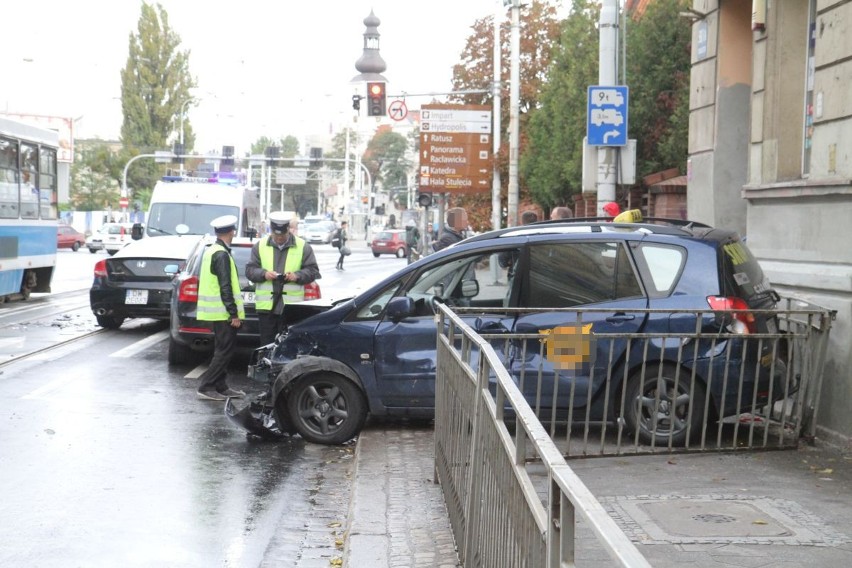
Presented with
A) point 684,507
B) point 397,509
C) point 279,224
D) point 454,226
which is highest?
point 279,224

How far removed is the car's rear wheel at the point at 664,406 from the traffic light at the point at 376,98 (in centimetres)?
2710

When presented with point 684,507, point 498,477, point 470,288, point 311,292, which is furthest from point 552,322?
point 311,292

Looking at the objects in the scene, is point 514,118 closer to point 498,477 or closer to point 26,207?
point 26,207

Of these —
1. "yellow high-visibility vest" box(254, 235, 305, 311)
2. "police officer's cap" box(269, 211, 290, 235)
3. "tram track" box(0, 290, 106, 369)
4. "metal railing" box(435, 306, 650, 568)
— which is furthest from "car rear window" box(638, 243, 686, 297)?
"tram track" box(0, 290, 106, 369)

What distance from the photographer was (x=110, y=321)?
18.5 metres

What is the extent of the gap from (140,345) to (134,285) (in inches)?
60.9

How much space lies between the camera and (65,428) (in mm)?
9992

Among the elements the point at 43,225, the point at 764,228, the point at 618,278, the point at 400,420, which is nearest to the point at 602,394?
the point at 618,278

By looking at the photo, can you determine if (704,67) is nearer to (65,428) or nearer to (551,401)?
(551,401)

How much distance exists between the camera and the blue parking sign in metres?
13.5

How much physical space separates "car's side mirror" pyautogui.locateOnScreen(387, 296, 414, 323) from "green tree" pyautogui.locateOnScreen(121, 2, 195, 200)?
83.5 metres

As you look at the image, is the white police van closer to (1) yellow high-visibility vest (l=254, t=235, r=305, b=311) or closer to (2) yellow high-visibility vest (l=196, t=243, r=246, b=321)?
(1) yellow high-visibility vest (l=254, t=235, r=305, b=311)

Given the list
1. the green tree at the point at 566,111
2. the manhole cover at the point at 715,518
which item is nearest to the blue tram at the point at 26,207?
the green tree at the point at 566,111

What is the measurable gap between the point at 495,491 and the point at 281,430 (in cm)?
558
